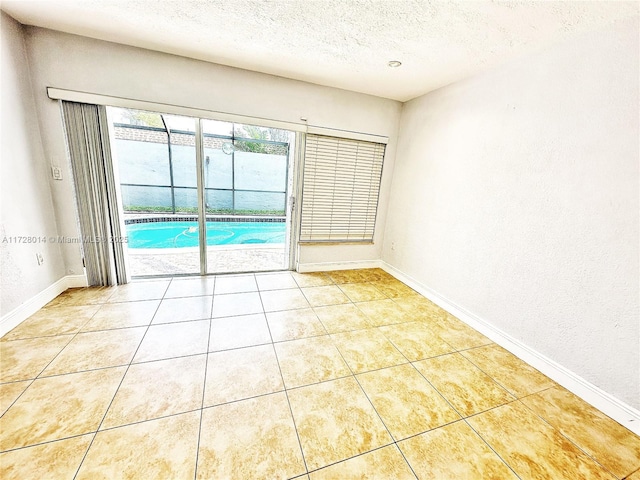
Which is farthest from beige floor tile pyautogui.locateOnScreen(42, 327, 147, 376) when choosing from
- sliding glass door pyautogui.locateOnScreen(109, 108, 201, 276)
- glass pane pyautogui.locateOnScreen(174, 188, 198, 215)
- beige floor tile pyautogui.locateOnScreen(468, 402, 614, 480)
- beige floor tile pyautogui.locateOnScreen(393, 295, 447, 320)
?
glass pane pyautogui.locateOnScreen(174, 188, 198, 215)

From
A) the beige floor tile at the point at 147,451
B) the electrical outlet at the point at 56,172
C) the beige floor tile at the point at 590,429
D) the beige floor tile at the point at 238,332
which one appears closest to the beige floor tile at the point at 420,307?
the beige floor tile at the point at 590,429

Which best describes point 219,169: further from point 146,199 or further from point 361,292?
point 361,292

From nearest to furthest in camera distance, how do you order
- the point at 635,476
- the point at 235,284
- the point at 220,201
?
the point at 635,476
the point at 235,284
the point at 220,201

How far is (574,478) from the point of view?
47.8 inches

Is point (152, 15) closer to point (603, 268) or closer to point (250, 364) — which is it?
point (250, 364)

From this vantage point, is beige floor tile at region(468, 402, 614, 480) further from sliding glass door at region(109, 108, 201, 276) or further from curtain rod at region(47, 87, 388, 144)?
sliding glass door at region(109, 108, 201, 276)

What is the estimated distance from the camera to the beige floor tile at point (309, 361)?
1.72 m

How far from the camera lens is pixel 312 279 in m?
3.39

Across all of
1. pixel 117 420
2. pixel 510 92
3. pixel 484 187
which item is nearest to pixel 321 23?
pixel 510 92

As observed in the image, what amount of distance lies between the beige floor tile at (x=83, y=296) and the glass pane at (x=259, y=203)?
4.54 meters

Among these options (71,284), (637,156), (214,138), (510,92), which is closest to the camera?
(637,156)

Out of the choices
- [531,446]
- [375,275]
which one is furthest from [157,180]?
[531,446]

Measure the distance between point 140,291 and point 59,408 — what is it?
1.51 m

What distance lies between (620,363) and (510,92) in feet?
7.07
